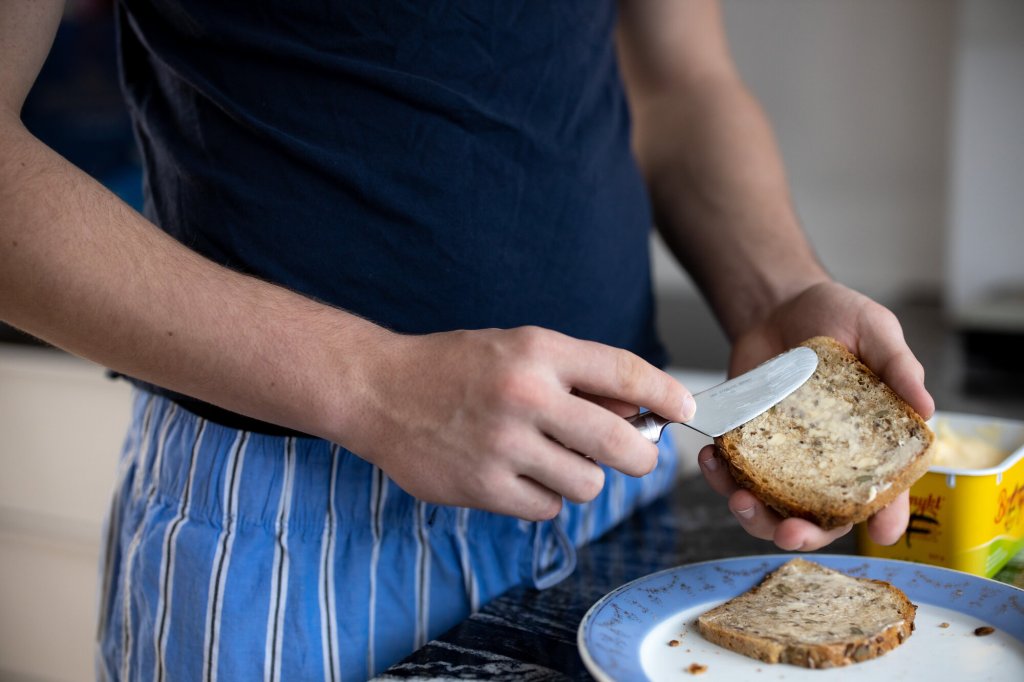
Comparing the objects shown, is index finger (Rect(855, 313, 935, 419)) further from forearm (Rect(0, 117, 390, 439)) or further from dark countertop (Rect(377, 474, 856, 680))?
forearm (Rect(0, 117, 390, 439))

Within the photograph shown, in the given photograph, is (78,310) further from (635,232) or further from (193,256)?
(635,232)

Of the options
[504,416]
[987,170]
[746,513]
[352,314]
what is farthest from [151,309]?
[987,170]

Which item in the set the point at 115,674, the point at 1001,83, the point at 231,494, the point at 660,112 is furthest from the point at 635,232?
the point at 1001,83

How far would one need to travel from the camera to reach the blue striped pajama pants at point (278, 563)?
82 cm

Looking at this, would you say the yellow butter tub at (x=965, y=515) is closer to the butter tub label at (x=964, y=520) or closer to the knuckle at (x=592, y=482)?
the butter tub label at (x=964, y=520)

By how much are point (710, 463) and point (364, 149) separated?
15.3 inches

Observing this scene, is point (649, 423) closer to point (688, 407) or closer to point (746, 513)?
point (688, 407)

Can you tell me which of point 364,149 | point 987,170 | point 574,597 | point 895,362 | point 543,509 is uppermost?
point 987,170

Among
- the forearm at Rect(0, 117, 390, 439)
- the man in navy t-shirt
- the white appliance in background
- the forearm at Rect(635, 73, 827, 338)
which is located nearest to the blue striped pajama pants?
the man in navy t-shirt

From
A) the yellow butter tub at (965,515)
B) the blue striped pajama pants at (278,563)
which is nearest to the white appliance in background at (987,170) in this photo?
the yellow butter tub at (965,515)

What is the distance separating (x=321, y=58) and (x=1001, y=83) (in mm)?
1747

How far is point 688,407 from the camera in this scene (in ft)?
2.28

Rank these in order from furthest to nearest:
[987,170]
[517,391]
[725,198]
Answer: [987,170]
[725,198]
[517,391]

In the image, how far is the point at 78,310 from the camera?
671mm
